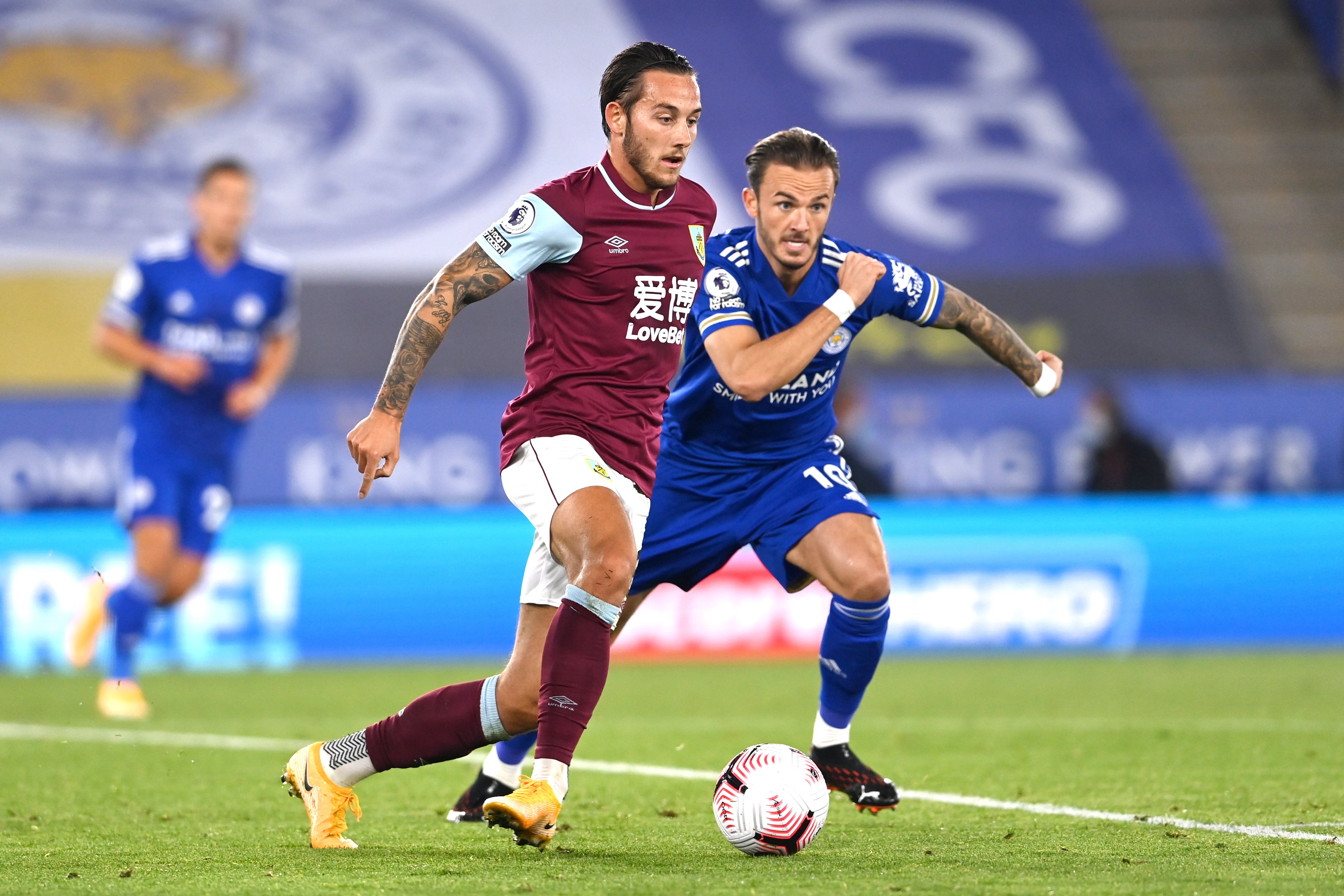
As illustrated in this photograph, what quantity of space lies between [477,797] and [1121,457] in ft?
27.8

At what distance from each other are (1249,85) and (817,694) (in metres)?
11.5

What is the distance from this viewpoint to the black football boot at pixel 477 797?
4957mm

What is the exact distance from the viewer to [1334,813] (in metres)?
4.80

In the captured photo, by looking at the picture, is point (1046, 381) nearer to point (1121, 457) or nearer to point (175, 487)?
point (175, 487)

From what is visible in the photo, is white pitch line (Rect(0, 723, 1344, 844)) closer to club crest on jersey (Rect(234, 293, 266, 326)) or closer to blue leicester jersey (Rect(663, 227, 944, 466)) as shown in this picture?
blue leicester jersey (Rect(663, 227, 944, 466))

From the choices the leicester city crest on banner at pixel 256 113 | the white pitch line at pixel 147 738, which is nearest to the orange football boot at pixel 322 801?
the white pitch line at pixel 147 738

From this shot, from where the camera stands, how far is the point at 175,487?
8461 millimetres

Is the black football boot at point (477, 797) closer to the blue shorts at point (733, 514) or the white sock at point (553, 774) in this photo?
the blue shorts at point (733, 514)

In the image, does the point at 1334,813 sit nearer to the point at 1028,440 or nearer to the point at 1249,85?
the point at 1028,440

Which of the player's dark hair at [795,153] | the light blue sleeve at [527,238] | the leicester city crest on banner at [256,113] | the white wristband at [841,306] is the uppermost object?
the leicester city crest on banner at [256,113]

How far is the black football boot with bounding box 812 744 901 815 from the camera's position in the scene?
4992 millimetres

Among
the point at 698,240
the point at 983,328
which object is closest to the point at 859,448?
the point at 983,328

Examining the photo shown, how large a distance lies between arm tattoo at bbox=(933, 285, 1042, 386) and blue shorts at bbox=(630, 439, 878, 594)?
57 centimetres

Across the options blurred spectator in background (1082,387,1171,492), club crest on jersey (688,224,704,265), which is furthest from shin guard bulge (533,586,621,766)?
blurred spectator in background (1082,387,1171,492)
